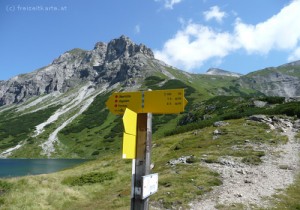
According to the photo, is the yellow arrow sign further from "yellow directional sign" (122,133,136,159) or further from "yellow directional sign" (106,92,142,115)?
"yellow directional sign" (122,133,136,159)

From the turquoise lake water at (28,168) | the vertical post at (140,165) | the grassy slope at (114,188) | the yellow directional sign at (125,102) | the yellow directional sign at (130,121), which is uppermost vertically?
the yellow directional sign at (125,102)

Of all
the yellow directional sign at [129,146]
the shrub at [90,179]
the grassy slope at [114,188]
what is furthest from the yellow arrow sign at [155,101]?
the shrub at [90,179]

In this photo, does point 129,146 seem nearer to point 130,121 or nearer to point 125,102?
point 130,121

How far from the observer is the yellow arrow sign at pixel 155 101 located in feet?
23.2

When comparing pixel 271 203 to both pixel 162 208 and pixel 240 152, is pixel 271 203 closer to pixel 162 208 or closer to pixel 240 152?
pixel 162 208

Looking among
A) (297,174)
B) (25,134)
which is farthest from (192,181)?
(25,134)

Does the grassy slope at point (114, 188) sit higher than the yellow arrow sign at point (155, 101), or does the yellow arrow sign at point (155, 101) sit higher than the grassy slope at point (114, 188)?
the yellow arrow sign at point (155, 101)

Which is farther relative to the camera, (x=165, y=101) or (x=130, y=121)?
(x=165, y=101)

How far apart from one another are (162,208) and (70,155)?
132 metres

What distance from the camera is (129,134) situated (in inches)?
263

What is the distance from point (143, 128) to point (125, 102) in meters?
0.80

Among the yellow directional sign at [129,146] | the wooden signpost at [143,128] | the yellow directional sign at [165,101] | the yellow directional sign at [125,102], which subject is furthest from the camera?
the yellow directional sign at [125,102]

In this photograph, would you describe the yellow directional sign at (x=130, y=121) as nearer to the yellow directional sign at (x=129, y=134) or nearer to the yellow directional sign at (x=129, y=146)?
the yellow directional sign at (x=129, y=134)

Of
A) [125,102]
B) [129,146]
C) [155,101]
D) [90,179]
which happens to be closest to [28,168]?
[90,179]
